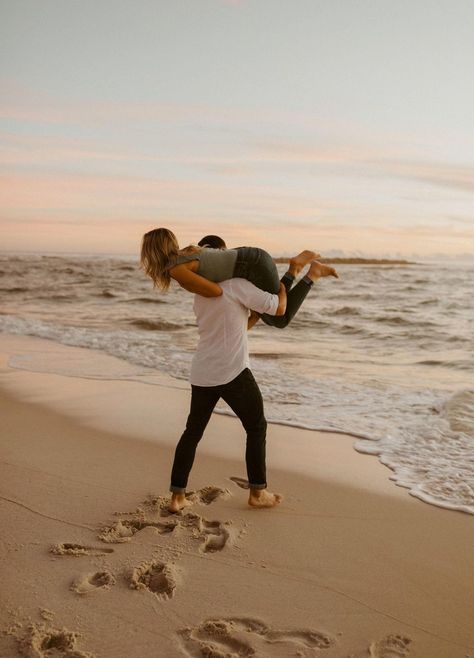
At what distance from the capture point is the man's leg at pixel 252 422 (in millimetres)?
4066

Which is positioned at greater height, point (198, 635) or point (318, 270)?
point (318, 270)

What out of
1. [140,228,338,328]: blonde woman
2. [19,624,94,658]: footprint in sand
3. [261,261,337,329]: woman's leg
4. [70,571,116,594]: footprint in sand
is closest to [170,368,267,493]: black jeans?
[261,261,337,329]: woman's leg

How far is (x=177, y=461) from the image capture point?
4227 mm

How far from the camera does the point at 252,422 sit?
164 inches

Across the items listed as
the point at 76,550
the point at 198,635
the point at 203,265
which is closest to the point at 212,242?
the point at 203,265

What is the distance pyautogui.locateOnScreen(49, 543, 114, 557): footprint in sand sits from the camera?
3.47m

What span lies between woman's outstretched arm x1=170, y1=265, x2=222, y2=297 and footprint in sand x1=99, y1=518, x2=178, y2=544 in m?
1.39

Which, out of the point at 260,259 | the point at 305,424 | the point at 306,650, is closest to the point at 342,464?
the point at 305,424

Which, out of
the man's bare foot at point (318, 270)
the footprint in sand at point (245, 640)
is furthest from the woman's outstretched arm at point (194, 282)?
the footprint in sand at point (245, 640)

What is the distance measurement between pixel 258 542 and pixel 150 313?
1498 cm

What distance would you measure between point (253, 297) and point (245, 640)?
187 centimetres

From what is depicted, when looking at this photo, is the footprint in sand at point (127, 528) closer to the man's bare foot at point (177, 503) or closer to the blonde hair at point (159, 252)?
the man's bare foot at point (177, 503)

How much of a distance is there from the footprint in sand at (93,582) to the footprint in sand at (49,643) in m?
0.33

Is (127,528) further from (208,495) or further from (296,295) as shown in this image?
(296,295)
